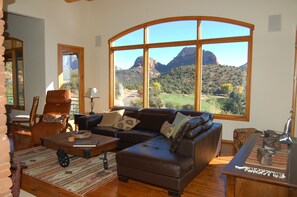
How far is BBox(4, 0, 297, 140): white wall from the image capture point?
4660 mm

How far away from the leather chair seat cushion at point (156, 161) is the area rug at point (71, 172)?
0.47 m

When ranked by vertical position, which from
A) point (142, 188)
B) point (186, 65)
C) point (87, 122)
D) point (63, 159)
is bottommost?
point (142, 188)

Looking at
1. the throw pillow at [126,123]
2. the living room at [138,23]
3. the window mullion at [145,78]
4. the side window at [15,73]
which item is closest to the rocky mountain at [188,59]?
the window mullion at [145,78]

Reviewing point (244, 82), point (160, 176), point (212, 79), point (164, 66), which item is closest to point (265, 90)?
point (244, 82)

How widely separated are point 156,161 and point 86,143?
1171mm

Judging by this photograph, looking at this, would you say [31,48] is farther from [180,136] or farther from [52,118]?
[180,136]

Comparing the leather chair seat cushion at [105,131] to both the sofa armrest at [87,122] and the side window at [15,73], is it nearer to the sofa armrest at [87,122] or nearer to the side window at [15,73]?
the sofa armrest at [87,122]

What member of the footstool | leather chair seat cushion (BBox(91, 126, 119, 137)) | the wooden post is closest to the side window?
leather chair seat cushion (BBox(91, 126, 119, 137))

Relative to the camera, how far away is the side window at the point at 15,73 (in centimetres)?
711

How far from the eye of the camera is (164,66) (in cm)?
610

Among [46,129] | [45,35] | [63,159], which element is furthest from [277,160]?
[45,35]

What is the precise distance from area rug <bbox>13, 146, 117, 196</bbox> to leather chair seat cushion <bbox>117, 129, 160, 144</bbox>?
0.41m

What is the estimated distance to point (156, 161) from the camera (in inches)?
113

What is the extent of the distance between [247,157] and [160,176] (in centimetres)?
132
